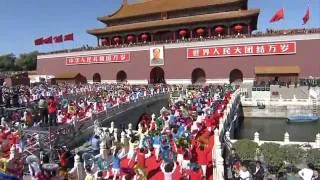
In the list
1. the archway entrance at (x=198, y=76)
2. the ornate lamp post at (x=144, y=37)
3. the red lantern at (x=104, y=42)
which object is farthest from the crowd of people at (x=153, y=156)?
the red lantern at (x=104, y=42)

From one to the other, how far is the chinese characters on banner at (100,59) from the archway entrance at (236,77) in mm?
12691

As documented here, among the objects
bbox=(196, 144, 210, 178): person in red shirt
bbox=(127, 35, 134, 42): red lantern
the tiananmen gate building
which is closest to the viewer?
bbox=(196, 144, 210, 178): person in red shirt

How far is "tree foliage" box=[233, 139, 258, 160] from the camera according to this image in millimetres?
17312

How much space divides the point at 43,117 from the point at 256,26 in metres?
38.4

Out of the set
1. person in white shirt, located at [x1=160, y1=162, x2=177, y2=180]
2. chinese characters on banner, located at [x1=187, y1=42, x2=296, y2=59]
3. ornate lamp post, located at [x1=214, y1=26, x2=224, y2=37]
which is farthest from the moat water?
person in white shirt, located at [x1=160, y1=162, x2=177, y2=180]

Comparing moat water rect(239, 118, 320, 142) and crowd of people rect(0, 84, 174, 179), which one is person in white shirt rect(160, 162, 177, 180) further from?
moat water rect(239, 118, 320, 142)

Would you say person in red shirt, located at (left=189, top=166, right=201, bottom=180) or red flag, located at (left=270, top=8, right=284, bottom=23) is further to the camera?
red flag, located at (left=270, top=8, right=284, bottom=23)

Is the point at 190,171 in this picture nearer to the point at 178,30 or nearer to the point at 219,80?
the point at 219,80

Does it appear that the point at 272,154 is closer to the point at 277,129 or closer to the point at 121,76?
the point at 277,129

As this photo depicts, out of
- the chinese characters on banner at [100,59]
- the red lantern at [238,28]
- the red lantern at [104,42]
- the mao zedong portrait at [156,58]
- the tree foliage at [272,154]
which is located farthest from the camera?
the red lantern at [104,42]

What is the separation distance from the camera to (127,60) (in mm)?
47531

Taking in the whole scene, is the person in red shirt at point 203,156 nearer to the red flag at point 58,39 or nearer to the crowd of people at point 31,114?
the crowd of people at point 31,114

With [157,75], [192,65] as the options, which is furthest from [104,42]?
[192,65]

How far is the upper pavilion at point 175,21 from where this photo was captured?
44438 millimetres
